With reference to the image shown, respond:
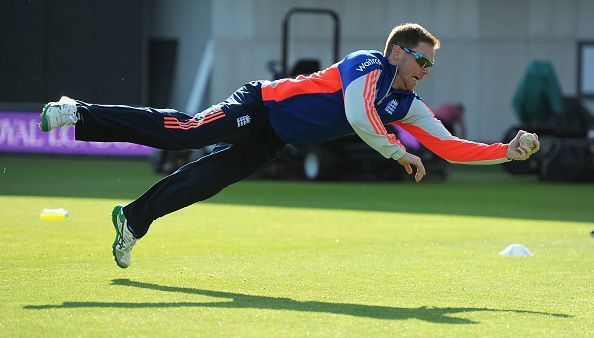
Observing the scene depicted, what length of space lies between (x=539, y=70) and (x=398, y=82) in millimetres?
16560

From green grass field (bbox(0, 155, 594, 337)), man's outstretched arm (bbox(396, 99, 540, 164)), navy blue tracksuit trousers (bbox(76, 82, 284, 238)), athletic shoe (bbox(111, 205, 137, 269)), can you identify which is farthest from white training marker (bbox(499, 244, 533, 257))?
athletic shoe (bbox(111, 205, 137, 269))

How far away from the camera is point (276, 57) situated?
3209 cm

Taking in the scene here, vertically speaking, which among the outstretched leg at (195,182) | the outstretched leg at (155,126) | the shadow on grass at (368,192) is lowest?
the shadow on grass at (368,192)

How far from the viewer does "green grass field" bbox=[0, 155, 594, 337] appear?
6676 millimetres

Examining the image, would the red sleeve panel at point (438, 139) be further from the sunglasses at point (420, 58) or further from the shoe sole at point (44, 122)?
the shoe sole at point (44, 122)

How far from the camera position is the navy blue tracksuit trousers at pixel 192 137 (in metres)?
8.14

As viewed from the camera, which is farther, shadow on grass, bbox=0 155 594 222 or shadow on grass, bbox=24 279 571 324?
shadow on grass, bbox=0 155 594 222

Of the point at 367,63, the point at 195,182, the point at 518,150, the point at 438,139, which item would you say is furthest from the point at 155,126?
the point at 518,150

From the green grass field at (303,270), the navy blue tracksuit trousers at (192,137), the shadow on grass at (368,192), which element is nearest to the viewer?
the green grass field at (303,270)

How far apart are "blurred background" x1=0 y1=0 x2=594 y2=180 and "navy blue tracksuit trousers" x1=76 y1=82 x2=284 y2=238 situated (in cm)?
1369

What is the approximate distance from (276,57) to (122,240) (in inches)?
935

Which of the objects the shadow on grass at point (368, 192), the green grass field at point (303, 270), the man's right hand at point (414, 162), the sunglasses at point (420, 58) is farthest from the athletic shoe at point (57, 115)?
the shadow on grass at point (368, 192)

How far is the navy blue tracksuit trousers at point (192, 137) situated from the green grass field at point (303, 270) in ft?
1.87

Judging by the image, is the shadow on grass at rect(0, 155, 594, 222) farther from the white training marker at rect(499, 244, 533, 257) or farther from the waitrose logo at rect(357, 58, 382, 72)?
the waitrose logo at rect(357, 58, 382, 72)
